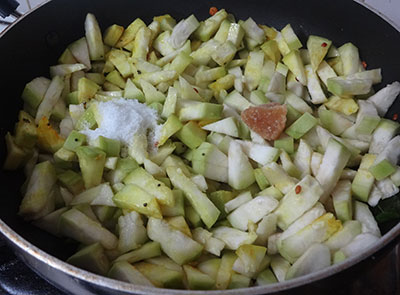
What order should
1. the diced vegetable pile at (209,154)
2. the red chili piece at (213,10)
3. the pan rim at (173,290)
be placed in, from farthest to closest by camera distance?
the red chili piece at (213,10)
the diced vegetable pile at (209,154)
the pan rim at (173,290)

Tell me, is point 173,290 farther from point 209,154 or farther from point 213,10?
point 213,10

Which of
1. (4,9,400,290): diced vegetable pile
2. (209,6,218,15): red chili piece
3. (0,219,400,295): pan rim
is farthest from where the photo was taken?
(209,6,218,15): red chili piece

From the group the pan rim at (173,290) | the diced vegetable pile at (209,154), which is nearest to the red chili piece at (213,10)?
the diced vegetable pile at (209,154)

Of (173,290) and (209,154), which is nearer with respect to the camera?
(173,290)

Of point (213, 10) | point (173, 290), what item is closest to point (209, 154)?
point (173, 290)

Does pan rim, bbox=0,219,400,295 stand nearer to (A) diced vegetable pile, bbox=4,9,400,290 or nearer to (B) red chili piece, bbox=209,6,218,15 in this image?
(A) diced vegetable pile, bbox=4,9,400,290

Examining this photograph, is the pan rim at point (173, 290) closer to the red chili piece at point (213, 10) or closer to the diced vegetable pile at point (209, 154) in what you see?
the diced vegetable pile at point (209, 154)

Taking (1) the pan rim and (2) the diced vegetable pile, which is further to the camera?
(2) the diced vegetable pile

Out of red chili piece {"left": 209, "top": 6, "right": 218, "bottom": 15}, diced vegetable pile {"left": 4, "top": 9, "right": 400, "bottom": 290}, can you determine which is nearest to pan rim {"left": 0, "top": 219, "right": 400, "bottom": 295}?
diced vegetable pile {"left": 4, "top": 9, "right": 400, "bottom": 290}

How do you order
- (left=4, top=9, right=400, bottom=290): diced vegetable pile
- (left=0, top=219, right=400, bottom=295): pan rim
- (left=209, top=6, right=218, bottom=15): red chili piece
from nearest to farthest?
(left=0, top=219, right=400, bottom=295): pan rim < (left=4, top=9, right=400, bottom=290): diced vegetable pile < (left=209, top=6, right=218, bottom=15): red chili piece
